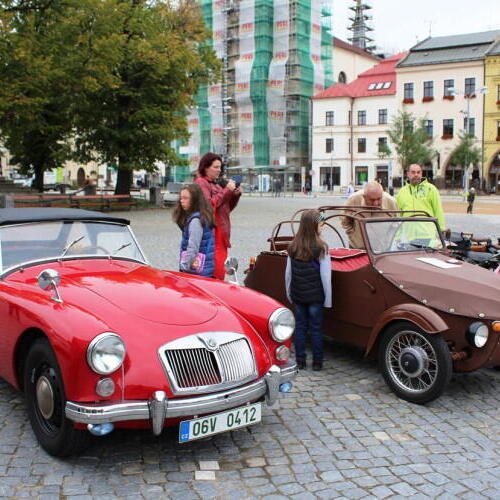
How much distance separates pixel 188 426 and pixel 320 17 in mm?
70926

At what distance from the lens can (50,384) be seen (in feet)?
12.9

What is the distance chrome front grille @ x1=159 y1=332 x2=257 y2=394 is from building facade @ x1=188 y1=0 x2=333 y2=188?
61.5 m

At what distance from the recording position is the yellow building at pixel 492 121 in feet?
191

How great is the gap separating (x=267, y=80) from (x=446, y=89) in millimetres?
19204

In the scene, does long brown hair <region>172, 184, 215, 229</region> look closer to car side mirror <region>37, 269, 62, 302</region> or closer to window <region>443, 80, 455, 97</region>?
car side mirror <region>37, 269, 62, 302</region>

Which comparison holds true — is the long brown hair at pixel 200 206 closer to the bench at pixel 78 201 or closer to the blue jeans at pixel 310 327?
the blue jeans at pixel 310 327

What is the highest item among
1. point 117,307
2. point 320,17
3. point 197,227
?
point 320,17

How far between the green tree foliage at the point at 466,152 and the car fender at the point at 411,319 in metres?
52.5

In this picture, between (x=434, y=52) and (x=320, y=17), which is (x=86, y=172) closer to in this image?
(x=320, y=17)

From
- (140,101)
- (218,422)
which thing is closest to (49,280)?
(218,422)

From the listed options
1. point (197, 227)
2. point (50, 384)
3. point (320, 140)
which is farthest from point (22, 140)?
point (320, 140)

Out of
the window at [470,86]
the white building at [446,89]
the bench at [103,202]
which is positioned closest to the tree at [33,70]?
the bench at [103,202]

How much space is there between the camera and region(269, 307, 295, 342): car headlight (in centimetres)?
454

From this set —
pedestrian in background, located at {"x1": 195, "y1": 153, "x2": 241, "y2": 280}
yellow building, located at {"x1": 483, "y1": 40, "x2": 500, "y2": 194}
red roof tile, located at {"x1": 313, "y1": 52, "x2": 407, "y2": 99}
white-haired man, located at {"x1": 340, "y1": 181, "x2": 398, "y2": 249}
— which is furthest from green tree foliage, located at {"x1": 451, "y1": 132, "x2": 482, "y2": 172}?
pedestrian in background, located at {"x1": 195, "y1": 153, "x2": 241, "y2": 280}
